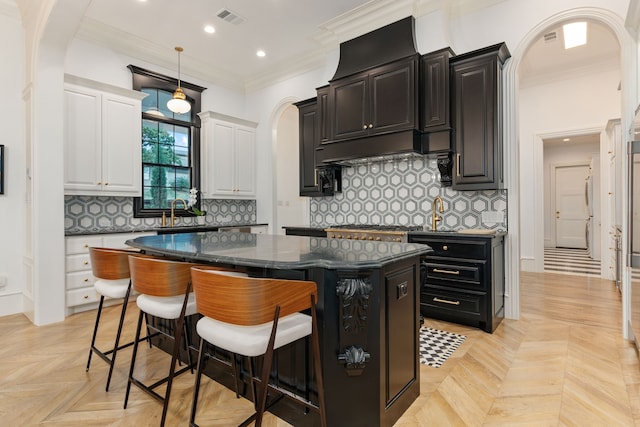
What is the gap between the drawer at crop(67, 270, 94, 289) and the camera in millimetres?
3735

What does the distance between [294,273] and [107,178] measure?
3527mm

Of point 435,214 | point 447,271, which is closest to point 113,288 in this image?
point 447,271

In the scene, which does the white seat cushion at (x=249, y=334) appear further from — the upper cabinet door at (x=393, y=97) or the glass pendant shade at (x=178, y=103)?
the glass pendant shade at (x=178, y=103)

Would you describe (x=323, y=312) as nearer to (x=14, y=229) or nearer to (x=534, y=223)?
(x=14, y=229)

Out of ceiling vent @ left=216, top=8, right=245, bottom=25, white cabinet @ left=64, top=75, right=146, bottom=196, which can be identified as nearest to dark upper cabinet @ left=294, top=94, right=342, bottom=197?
ceiling vent @ left=216, top=8, right=245, bottom=25

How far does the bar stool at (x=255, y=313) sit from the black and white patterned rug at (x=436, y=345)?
1345 millimetres

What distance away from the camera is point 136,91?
14.5 ft

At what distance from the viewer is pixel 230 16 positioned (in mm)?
4141

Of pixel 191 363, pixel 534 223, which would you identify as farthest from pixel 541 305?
pixel 191 363

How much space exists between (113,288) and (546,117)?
6.98 metres

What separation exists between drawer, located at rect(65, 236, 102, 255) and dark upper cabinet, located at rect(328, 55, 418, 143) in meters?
3.07

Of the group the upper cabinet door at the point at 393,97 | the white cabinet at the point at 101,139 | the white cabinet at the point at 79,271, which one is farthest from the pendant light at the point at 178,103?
the upper cabinet door at the point at 393,97

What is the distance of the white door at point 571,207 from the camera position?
895 centimetres

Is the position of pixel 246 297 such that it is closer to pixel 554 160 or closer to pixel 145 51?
pixel 145 51
